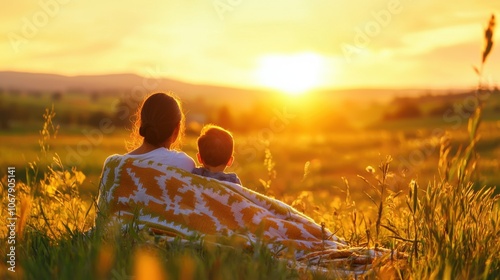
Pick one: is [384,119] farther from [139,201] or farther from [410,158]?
[139,201]

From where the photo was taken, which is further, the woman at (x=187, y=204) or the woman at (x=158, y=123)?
the woman at (x=158, y=123)

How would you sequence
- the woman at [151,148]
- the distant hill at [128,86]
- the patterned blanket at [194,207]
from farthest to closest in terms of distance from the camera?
the distant hill at [128,86]
the woman at [151,148]
the patterned blanket at [194,207]

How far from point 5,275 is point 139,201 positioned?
72.5 inches

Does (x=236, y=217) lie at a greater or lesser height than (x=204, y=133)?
lesser

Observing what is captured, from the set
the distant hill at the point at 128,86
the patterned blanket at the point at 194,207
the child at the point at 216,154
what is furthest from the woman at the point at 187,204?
the distant hill at the point at 128,86

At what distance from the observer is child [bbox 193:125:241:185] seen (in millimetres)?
5734

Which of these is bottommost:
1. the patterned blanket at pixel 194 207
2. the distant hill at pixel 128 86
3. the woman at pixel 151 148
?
the patterned blanket at pixel 194 207

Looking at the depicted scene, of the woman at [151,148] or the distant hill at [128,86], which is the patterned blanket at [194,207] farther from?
the distant hill at [128,86]

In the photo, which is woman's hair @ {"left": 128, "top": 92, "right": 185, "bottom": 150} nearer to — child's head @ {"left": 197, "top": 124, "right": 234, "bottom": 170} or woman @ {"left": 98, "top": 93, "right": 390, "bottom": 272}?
woman @ {"left": 98, "top": 93, "right": 390, "bottom": 272}

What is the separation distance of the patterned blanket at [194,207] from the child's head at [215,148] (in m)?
0.40

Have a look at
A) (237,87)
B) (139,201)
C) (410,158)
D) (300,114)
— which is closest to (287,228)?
(139,201)

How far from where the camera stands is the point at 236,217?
17.1 ft

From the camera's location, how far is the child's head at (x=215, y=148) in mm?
5750

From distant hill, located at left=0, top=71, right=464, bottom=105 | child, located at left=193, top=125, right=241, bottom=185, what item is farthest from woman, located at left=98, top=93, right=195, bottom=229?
distant hill, located at left=0, top=71, right=464, bottom=105
